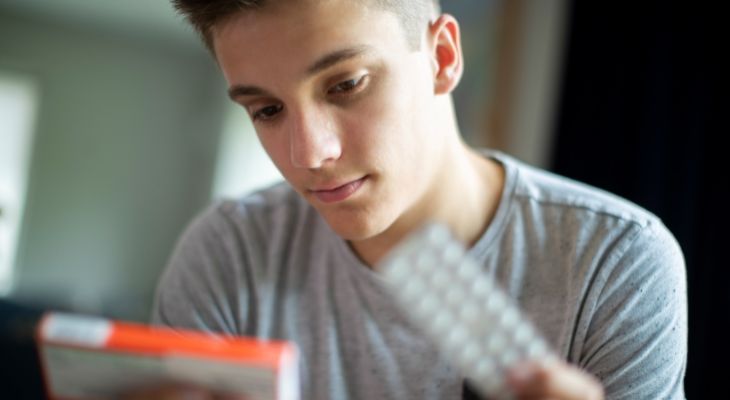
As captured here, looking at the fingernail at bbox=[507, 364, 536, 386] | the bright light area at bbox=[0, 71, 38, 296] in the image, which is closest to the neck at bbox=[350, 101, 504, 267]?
the fingernail at bbox=[507, 364, 536, 386]

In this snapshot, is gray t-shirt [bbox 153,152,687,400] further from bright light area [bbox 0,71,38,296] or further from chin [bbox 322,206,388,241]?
bright light area [bbox 0,71,38,296]

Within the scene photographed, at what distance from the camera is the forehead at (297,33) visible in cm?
66

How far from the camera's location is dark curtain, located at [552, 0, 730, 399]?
148cm

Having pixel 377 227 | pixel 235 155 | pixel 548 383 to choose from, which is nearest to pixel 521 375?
pixel 548 383

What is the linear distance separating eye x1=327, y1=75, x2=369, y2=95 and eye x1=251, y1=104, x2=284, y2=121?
0.06 meters

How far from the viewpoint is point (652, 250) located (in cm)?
77

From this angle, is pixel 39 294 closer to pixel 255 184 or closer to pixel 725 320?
pixel 255 184

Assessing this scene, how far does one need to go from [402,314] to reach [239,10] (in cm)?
41

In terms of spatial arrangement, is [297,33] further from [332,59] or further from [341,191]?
[341,191]

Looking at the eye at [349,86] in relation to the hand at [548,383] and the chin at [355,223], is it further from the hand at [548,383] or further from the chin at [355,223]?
the hand at [548,383]

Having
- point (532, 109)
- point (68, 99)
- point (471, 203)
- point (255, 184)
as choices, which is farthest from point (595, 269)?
point (68, 99)

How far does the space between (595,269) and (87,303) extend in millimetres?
3653

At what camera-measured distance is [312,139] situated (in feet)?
2.21

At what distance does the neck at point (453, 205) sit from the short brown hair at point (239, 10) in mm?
141
